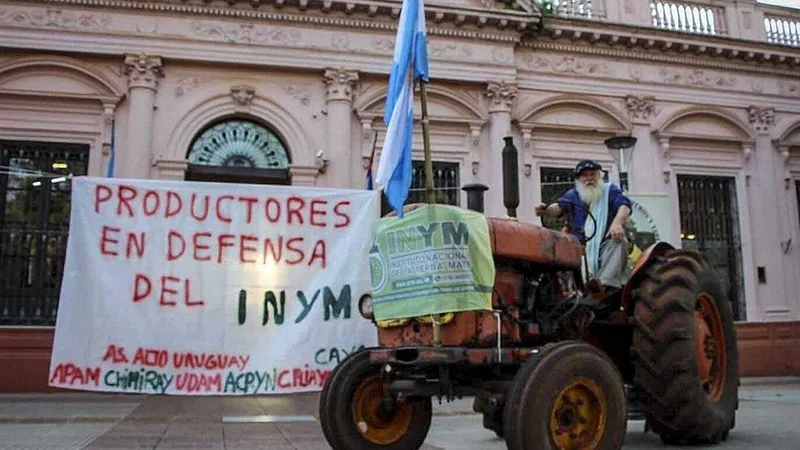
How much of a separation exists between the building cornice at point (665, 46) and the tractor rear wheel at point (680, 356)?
1013 centimetres

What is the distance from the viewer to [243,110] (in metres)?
13.5

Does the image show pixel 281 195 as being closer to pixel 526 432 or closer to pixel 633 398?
pixel 633 398

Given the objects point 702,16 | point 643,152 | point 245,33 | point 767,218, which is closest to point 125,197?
point 245,33

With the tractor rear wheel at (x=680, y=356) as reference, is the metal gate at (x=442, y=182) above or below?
above

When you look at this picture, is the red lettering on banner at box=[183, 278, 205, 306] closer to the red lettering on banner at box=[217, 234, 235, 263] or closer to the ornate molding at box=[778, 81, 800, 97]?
the red lettering on banner at box=[217, 234, 235, 263]

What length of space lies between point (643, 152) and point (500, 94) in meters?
3.64

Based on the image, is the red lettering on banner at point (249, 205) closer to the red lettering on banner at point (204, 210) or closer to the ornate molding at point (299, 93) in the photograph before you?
the red lettering on banner at point (204, 210)

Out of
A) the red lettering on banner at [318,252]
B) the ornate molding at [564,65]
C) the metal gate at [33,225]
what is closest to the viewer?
the red lettering on banner at [318,252]

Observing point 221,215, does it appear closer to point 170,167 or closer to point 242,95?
point 170,167

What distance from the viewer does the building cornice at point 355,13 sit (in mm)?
13102

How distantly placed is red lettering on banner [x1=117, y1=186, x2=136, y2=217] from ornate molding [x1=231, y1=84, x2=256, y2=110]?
19.3 feet

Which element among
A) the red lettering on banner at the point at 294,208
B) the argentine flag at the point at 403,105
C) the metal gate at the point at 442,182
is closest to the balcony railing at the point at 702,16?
the metal gate at the point at 442,182

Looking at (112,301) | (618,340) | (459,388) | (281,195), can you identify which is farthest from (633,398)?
(112,301)

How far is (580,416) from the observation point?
4527mm
